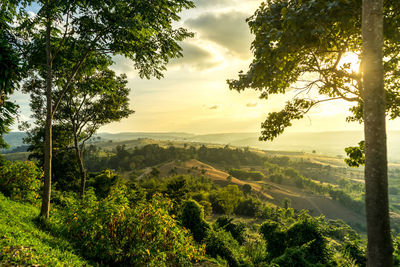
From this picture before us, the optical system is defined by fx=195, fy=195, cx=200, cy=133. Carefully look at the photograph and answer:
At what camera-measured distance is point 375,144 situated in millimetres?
3273

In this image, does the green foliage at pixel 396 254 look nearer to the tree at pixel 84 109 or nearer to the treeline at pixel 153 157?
the tree at pixel 84 109

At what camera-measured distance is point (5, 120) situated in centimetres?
670

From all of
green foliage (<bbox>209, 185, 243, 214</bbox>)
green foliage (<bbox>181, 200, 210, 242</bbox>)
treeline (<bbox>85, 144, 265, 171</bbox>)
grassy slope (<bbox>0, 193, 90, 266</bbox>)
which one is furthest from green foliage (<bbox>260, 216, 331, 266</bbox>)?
treeline (<bbox>85, 144, 265, 171</bbox>)

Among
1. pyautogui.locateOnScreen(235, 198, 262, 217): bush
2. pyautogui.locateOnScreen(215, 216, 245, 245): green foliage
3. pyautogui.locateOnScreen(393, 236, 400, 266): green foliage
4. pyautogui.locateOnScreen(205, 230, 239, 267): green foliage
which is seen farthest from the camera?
pyautogui.locateOnScreen(235, 198, 262, 217): bush

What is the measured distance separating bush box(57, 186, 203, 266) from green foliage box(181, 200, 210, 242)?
31.6 ft

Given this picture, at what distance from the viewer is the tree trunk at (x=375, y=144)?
3.15 meters

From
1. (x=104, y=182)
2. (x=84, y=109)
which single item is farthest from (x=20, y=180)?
(x=104, y=182)

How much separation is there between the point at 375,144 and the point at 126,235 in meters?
6.14

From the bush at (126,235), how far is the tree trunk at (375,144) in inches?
172

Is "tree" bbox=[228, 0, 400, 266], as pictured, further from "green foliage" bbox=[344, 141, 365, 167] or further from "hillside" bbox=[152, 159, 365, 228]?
"hillside" bbox=[152, 159, 365, 228]

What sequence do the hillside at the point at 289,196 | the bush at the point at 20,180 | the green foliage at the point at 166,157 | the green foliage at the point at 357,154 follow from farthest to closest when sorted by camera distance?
the green foliage at the point at 166,157 → the hillside at the point at 289,196 → the bush at the point at 20,180 → the green foliage at the point at 357,154

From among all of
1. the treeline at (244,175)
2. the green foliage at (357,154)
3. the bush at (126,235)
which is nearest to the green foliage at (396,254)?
the green foliage at (357,154)

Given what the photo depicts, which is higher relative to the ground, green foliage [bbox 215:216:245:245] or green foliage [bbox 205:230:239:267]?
green foliage [bbox 205:230:239:267]

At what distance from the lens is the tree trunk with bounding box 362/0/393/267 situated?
3.15m
